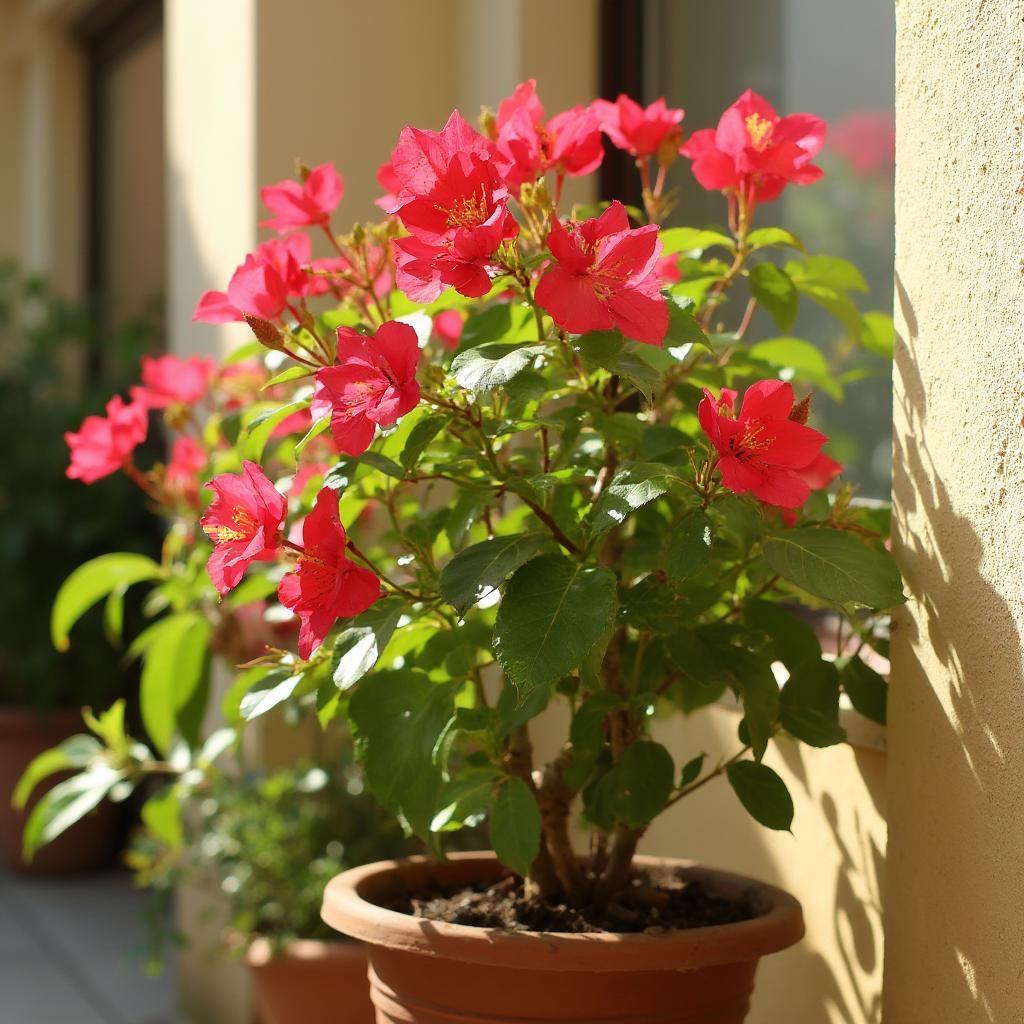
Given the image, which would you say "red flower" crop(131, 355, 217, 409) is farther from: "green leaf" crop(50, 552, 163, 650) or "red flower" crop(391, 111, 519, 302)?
"red flower" crop(391, 111, 519, 302)

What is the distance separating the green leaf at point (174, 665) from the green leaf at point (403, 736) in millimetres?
687

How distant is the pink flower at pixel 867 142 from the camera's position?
5.95 feet

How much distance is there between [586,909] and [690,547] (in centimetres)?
46

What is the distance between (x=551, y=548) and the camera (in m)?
1.13

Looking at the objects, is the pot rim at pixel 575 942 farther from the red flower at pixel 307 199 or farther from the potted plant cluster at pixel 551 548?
the red flower at pixel 307 199

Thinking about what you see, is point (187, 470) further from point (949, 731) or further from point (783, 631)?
point (949, 731)

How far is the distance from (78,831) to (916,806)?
10.1 feet

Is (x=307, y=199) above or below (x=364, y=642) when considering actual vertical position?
above

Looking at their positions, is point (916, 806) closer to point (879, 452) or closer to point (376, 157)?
point (879, 452)

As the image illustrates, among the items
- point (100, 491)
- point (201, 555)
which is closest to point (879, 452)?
point (201, 555)

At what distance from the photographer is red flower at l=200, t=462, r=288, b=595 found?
106 cm

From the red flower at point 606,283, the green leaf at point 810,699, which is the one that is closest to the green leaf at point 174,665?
the green leaf at point 810,699

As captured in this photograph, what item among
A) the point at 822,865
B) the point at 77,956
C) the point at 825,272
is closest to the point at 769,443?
the point at 825,272

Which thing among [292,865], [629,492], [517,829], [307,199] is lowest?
[292,865]
